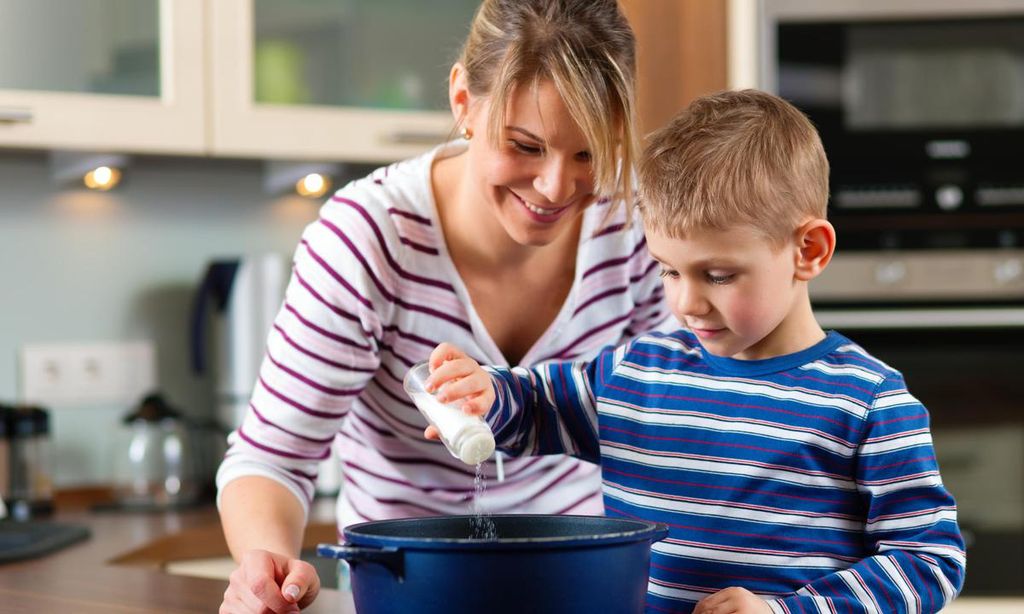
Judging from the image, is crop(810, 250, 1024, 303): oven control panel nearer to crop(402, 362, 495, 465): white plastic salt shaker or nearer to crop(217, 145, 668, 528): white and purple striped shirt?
crop(217, 145, 668, 528): white and purple striped shirt

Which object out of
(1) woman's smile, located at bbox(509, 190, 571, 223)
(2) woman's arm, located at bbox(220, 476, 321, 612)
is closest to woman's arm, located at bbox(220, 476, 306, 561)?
(2) woman's arm, located at bbox(220, 476, 321, 612)

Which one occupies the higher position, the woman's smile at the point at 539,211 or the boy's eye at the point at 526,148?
the boy's eye at the point at 526,148

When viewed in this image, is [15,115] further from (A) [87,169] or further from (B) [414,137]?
(B) [414,137]

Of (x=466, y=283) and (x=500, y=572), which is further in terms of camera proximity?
(x=466, y=283)

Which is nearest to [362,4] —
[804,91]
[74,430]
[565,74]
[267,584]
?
[804,91]

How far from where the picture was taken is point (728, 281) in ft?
A: 3.00

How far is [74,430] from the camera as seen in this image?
2.32 meters

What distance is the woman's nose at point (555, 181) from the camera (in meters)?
1.12

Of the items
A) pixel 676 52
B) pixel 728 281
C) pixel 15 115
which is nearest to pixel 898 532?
pixel 728 281

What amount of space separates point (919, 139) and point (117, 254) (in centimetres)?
149

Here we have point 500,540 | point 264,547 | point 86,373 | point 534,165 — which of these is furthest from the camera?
point 86,373

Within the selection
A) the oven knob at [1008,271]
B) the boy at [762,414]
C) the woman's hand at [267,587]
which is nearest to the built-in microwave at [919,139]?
the oven knob at [1008,271]

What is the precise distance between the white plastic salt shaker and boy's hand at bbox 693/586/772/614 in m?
0.18

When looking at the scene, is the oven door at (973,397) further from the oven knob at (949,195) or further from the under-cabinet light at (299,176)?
the under-cabinet light at (299,176)
